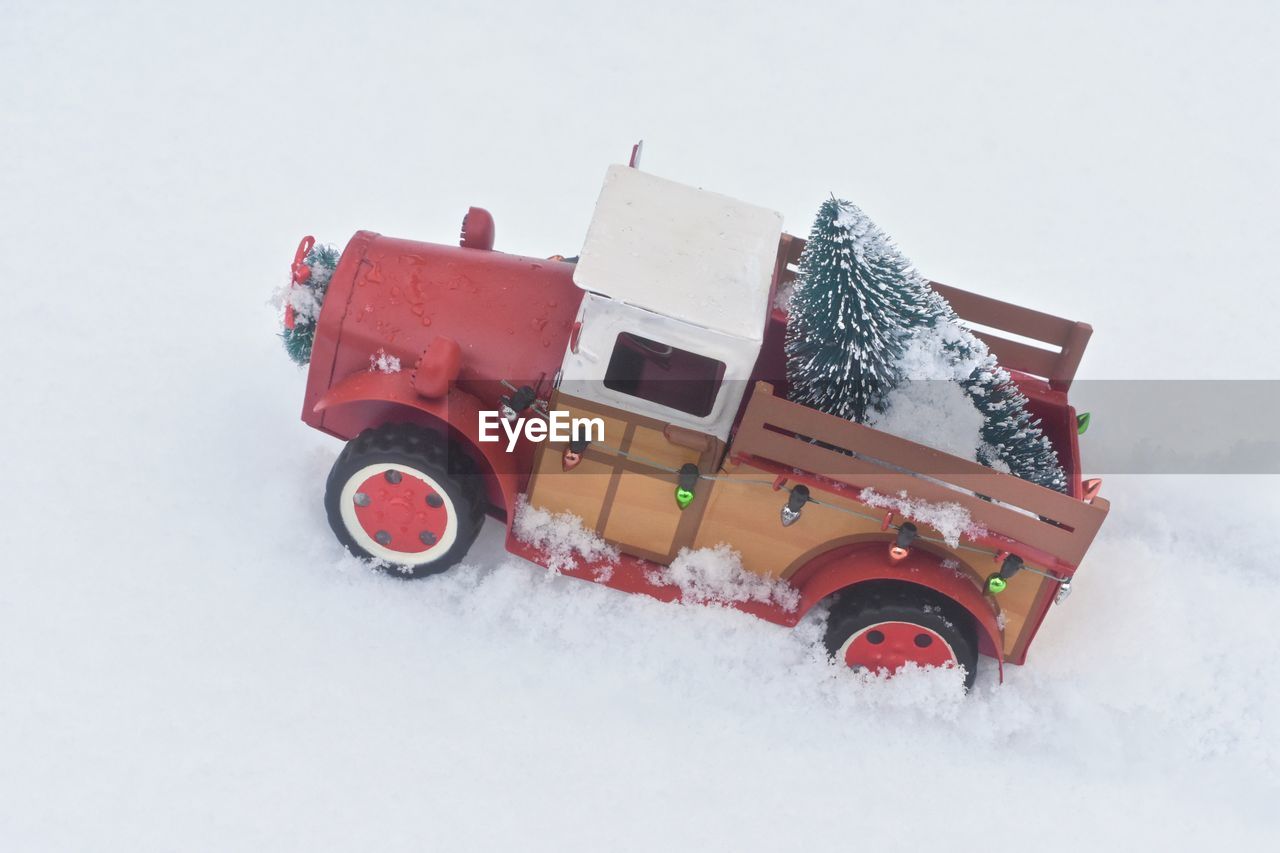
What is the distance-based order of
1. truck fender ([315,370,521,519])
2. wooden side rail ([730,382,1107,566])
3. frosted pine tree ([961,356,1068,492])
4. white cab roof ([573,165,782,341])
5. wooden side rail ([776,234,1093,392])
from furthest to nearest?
wooden side rail ([776,234,1093,392])
frosted pine tree ([961,356,1068,492])
truck fender ([315,370,521,519])
wooden side rail ([730,382,1107,566])
white cab roof ([573,165,782,341])

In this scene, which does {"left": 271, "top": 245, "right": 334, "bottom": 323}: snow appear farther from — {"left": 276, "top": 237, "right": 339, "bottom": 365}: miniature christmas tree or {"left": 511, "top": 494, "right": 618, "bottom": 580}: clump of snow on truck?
{"left": 511, "top": 494, "right": 618, "bottom": 580}: clump of snow on truck

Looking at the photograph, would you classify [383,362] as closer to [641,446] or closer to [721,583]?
[641,446]

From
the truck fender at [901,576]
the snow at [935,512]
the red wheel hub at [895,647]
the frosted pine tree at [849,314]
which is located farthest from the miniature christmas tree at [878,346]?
the red wheel hub at [895,647]

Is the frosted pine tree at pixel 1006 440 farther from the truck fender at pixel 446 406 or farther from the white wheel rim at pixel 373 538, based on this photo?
the white wheel rim at pixel 373 538

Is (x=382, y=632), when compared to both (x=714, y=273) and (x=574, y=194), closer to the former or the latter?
(x=714, y=273)

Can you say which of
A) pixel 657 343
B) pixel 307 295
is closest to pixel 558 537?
pixel 657 343

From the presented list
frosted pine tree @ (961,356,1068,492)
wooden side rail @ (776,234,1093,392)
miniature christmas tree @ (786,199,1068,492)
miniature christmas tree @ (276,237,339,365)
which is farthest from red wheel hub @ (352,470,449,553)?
frosted pine tree @ (961,356,1068,492)
